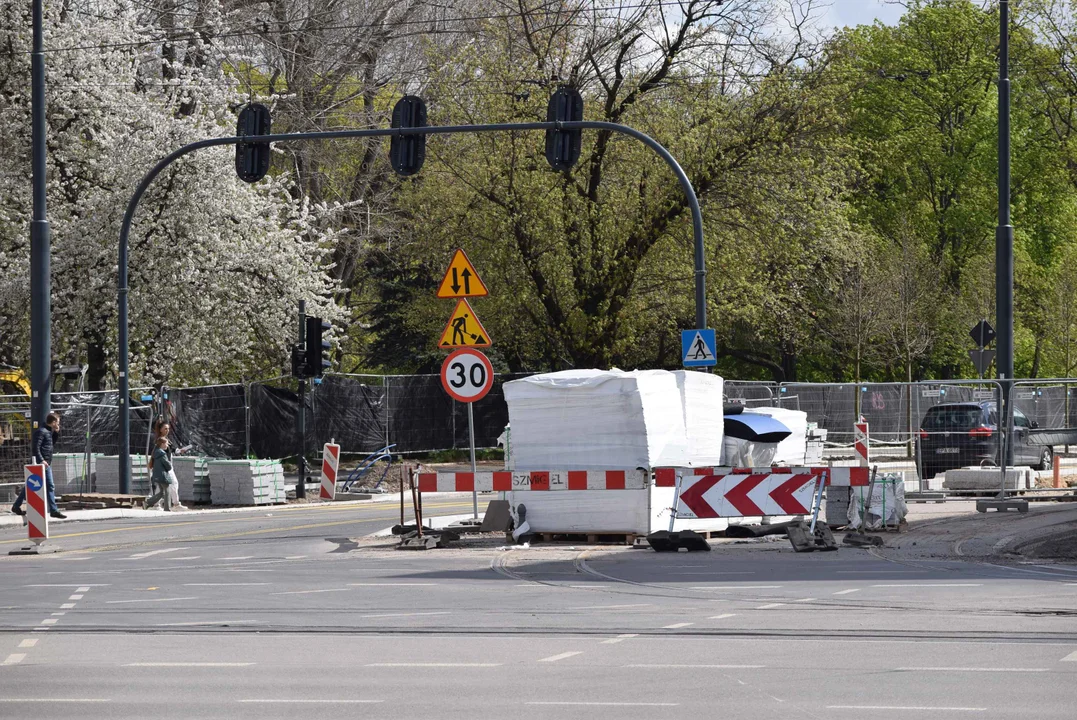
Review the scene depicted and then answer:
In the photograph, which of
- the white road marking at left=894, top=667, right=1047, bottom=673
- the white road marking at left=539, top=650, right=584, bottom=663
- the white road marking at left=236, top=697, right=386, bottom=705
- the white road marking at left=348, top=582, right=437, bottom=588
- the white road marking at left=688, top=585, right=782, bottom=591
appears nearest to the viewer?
the white road marking at left=236, top=697, right=386, bottom=705

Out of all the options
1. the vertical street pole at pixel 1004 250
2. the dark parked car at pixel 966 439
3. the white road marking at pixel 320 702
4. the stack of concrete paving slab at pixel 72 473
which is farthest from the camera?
the stack of concrete paving slab at pixel 72 473

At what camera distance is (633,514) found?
17422 millimetres

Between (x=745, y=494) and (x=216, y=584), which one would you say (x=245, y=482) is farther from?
(x=216, y=584)

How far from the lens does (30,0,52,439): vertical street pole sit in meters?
25.5

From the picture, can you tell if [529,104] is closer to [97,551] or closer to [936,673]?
[97,551]

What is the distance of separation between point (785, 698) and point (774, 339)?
47.1 metres

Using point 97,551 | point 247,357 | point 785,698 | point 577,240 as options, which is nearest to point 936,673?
point 785,698

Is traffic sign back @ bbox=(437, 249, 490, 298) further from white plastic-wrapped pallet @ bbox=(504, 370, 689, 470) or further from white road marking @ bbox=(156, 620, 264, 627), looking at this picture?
white road marking @ bbox=(156, 620, 264, 627)

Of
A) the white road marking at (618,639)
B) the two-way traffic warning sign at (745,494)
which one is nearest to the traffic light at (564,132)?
the two-way traffic warning sign at (745,494)

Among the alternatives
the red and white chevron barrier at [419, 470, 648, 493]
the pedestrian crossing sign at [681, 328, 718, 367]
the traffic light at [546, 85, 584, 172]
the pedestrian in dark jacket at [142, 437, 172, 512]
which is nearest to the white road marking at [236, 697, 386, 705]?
the red and white chevron barrier at [419, 470, 648, 493]

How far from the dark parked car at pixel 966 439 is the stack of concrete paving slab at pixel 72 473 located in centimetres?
1553

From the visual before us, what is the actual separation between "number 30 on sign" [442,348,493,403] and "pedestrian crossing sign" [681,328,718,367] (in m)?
3.88

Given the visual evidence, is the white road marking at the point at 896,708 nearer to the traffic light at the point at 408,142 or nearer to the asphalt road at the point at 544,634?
the asphalt road at the point at 544,634

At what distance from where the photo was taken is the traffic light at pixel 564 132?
22078mm
